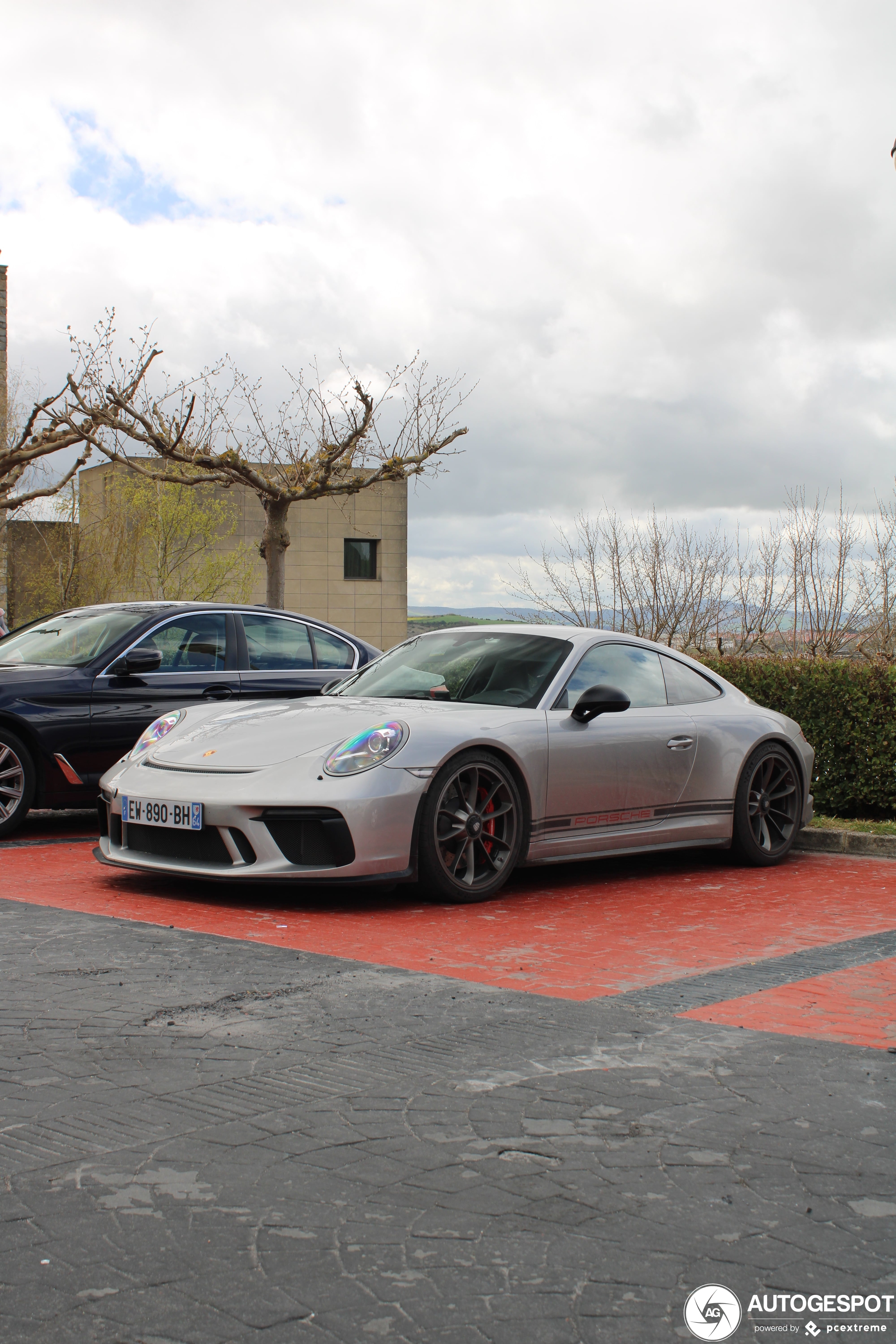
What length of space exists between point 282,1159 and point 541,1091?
776 millimetres

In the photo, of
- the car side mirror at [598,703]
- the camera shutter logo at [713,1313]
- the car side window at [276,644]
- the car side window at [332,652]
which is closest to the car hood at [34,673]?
the car side window at [276,644]

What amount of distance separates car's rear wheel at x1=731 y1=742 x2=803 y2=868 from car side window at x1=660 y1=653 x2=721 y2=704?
0.47 meters

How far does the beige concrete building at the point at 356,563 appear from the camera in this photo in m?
53.5

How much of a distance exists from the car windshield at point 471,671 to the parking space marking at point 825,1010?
2.55 meters

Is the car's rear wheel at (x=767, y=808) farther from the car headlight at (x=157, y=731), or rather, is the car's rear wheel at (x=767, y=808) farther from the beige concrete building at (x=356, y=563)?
the beige concrete building at (x=356, y=563)

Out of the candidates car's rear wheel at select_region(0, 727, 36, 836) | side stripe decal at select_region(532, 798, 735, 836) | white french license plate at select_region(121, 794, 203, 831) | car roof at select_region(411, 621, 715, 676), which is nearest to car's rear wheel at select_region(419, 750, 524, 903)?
side stripe decal at select_region(532, 798, 735, 836)

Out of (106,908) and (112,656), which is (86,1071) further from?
(112,656)

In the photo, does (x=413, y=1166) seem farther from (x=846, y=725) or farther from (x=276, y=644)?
(x=846, y=725)

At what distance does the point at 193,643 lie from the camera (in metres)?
9.50

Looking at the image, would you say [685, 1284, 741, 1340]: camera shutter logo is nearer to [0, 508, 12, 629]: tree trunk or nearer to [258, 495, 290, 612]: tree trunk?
[258, 495, 290, 612]: tree trunk

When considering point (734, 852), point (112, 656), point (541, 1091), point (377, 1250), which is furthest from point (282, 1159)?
point (112, 656)

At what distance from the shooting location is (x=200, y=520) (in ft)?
136

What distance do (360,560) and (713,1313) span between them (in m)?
52.7

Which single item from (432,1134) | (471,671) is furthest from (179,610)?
(432,1134)
